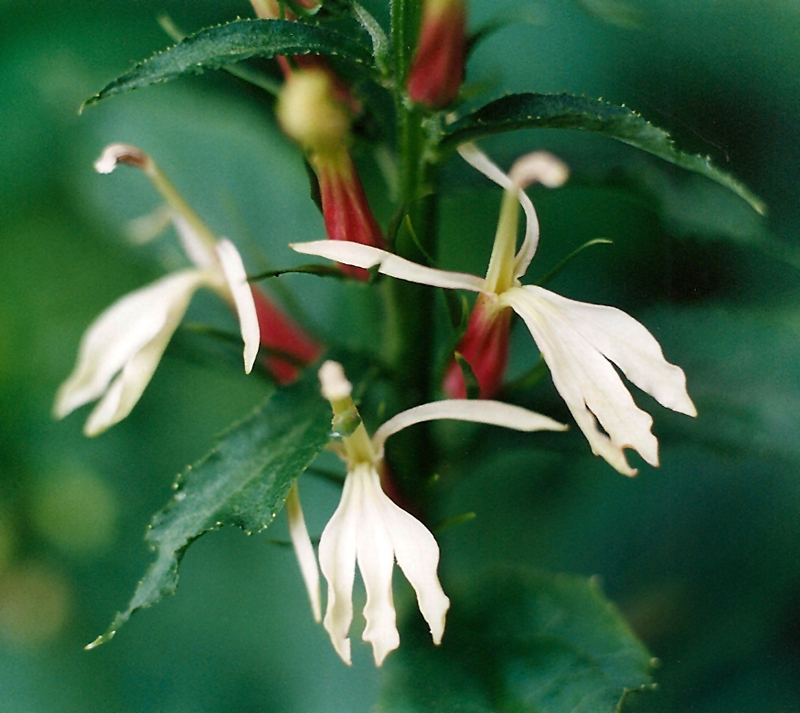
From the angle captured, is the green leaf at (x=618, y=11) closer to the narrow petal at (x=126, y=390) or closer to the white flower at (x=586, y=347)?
the white flower at (x=586, y=347)

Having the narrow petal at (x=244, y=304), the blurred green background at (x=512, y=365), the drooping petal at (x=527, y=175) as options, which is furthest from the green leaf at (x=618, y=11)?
the narrow petal at (x=244, y=304)

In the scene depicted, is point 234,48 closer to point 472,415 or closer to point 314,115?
point 314,115

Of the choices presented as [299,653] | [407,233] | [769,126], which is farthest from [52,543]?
[769,126]

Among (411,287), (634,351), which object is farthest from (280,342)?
(634,351)

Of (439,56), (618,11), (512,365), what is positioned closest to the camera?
(439,56)

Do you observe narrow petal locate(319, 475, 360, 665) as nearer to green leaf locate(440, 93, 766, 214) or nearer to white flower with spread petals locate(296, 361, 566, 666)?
white flower with spread petals locate(296, 361, 566, 666)

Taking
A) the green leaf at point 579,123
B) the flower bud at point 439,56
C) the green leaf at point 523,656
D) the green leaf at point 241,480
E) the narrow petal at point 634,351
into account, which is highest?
the flower bud at point 439,56
